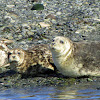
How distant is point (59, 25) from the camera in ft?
34.9

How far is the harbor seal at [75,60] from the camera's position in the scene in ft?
20.3

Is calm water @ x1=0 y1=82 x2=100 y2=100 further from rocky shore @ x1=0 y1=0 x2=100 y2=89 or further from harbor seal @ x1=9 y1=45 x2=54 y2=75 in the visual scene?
harbor seal @ x1=9 y1=45 x2=54 y2=75

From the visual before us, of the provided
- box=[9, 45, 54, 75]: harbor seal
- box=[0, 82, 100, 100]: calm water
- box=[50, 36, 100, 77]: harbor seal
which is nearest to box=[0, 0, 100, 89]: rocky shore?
box=[9, 45, 54, 75]: harbor seal

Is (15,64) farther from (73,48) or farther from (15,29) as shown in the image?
(15,29)

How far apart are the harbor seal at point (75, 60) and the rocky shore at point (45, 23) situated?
42 centimetres

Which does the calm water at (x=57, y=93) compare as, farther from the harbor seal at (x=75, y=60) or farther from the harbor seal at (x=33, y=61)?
the harbor seal at (x=33, y=61)

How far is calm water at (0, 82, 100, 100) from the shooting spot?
5.02 metres

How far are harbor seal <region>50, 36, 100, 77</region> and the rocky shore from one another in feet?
1.36

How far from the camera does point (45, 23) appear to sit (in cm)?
1077

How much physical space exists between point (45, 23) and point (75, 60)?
15.4 ft

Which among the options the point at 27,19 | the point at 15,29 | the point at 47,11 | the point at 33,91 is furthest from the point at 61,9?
the point at 33,91

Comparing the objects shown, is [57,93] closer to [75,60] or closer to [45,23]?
[75,60]

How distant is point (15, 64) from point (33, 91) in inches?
50.1

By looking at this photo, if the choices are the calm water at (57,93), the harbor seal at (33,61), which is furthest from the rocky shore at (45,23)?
the calm water at (57,93)
